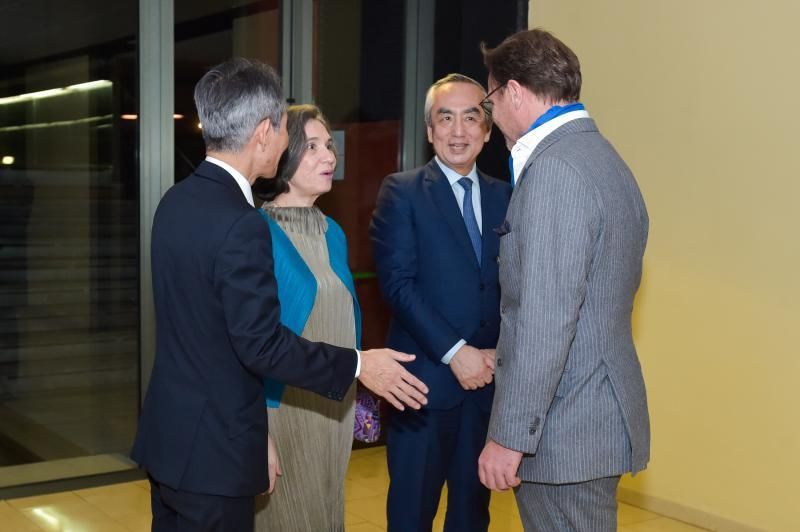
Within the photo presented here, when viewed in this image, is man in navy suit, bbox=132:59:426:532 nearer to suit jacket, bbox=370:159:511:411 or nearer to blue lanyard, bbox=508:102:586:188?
blue lanyard, bbox=508:102:586:188

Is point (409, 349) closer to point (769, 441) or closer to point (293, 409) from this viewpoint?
point (293, 409)

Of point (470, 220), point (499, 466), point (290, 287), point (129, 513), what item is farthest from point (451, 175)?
point (129, 513)

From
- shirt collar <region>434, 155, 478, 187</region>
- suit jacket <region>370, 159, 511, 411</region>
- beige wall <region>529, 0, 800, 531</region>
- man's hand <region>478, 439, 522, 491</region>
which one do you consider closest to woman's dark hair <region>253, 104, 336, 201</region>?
suit jacket <region>370, 159, 511, 411</region>

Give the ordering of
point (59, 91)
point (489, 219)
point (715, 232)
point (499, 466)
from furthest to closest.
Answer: point (59, 91) → point (715, 232) → point (489, 219) → point (499, 466)

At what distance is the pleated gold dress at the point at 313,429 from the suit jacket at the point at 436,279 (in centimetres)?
36

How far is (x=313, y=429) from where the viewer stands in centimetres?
272

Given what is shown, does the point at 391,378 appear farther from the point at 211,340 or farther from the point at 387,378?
the point at 211,340

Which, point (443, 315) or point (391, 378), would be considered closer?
point (391, 378)

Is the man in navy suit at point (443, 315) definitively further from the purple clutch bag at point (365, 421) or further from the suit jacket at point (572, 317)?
the suit jacket at point (572, 317)

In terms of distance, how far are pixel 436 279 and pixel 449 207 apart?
0.83 feet

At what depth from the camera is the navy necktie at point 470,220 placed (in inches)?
126

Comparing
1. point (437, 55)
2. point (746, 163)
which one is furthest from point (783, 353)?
point (437, 55)

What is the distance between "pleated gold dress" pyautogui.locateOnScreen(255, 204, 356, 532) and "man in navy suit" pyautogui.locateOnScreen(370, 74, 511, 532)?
1.24 feet

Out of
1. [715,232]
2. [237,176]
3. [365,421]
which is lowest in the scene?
[365,421]
